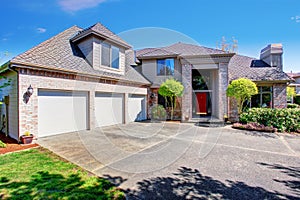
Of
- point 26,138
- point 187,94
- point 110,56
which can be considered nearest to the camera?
point 26,138

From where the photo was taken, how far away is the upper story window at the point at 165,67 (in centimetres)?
1447

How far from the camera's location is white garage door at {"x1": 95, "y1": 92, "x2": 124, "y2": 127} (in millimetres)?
10008

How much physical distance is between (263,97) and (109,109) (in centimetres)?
1302

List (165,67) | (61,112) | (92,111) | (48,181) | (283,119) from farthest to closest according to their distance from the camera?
(165,67) < (283,119) < (92,111) < (61,112) < (48,181)

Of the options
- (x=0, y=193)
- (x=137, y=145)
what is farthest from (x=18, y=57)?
(x=137, y=145)

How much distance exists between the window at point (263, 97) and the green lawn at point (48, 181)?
14.7 metres

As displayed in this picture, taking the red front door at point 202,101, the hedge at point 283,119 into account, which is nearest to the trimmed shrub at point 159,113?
the red front door at point 202,101

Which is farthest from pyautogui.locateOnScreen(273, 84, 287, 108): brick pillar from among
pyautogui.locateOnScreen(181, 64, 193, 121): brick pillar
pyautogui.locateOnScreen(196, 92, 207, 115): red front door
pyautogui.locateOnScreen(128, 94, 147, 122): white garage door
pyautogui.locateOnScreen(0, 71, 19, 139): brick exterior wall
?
pyautogui.locateOnScreen(0, 71, 19, 139): brick exterior wall

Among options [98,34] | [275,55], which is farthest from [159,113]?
[275,55]

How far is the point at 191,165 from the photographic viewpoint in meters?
4.71

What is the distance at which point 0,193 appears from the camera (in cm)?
304

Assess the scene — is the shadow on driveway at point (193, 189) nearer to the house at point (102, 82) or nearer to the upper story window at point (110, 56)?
the house at point (102, 82)

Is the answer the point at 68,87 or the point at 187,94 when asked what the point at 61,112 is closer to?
the point at 68,87

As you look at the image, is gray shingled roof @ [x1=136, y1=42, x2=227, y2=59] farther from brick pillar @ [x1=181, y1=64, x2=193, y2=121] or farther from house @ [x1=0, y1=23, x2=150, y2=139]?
house @ [x1=0, y1=23, x2=150, y2=139]
